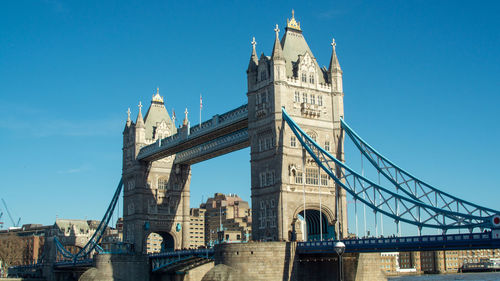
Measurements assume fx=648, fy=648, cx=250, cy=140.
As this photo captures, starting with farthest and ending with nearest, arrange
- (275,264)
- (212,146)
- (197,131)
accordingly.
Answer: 1. (197,131)
2. (212,146)
3. (275,264)

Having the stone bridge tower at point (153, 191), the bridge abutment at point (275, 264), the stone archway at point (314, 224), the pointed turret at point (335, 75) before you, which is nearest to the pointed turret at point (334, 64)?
the pointed turret at point (335, 75)

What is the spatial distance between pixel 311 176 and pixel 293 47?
1472 centimetres

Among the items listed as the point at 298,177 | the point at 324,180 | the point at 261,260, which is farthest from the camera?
the point at 324,180

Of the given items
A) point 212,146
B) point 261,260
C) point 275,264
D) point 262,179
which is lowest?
point 275,264

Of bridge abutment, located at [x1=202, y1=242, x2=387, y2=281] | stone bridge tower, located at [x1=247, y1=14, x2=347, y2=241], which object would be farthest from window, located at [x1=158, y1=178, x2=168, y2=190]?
bridge abutment, located at [x1=202, y1=242, x2=387, y2=281]

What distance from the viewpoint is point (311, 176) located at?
2724 inches

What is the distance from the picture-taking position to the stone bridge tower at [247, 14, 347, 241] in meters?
67.1

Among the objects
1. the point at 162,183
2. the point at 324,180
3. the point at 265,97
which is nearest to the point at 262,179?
the point at 324,180

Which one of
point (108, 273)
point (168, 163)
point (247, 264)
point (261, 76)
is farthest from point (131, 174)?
point (247, 264)

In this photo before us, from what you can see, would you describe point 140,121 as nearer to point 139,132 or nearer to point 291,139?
point 139,132

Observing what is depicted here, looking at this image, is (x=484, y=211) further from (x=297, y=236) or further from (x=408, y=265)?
(x=408, y=265)

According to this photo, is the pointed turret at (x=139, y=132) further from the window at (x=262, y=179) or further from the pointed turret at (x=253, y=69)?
the window at (x=262, y=179)

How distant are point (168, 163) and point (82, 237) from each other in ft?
167

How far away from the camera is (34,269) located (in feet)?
454
